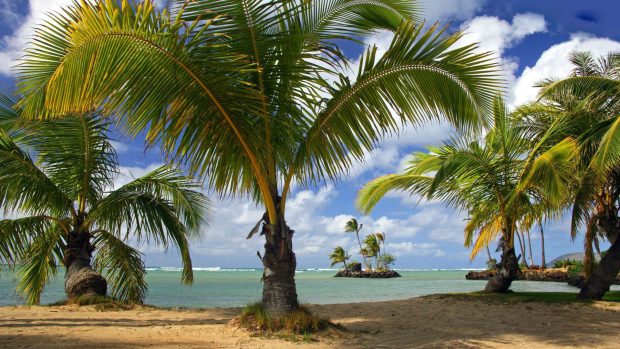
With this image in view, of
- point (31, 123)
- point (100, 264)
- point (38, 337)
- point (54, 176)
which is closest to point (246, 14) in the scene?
point (38, 337)

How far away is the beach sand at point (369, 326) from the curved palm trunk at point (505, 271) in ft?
5.01

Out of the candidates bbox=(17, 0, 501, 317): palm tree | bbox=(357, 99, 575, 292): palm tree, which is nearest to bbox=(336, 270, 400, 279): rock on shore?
bbox=(357, 99, 575, 292): palm tree

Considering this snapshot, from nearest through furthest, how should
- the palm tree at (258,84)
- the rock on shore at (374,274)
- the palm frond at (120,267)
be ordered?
1. the palm tree at (258,84)
2. the palm frond at (120,267)
3. the rock on shore at (374,274)

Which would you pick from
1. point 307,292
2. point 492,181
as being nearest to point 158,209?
point 492,181

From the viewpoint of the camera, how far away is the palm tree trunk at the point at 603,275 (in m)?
10.1

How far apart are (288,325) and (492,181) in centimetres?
659

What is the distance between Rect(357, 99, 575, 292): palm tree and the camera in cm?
1071

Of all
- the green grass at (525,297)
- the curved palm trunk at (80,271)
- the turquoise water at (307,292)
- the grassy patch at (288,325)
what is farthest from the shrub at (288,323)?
the curved palm trunk at (80,271)

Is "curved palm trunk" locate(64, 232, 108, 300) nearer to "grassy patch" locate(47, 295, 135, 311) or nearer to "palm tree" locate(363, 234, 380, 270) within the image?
"grassy patch" locate(47, 295, 135, 311)

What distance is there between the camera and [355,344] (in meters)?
6.12

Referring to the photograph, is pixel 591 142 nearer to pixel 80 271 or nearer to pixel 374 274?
pixel 80 271

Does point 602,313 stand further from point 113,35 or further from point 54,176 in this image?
point 54,176

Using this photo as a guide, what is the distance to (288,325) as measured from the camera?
21.4 feet

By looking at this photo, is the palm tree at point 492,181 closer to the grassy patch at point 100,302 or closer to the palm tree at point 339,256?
the grassy patch at point 100,302
